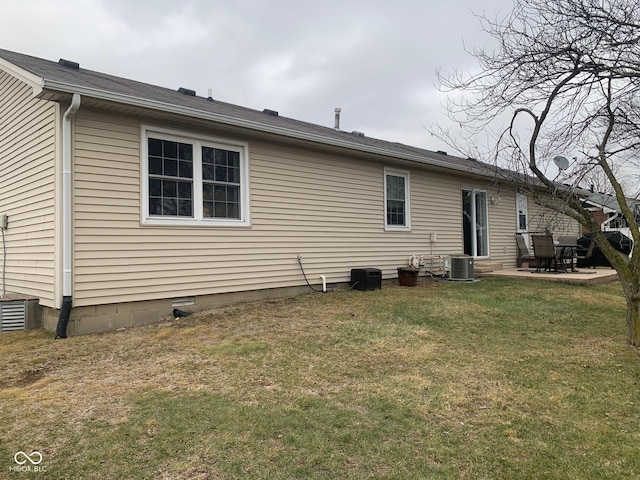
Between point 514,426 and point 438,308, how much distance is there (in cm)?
382

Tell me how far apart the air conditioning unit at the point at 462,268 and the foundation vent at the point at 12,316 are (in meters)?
8.05

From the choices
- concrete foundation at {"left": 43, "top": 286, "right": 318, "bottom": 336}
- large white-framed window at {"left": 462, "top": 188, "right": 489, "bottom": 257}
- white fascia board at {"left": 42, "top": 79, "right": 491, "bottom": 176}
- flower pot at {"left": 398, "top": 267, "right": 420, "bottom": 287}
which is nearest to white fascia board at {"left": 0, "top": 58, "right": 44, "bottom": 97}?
white fascia board at {"left": 42, "top": 79, "right": 491, "bottom": 176}

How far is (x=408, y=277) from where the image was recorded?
9195 millimetres

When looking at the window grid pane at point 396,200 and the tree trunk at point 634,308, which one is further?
the window grid pane at point 396,200

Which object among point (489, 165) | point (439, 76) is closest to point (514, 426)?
point (489, 165)

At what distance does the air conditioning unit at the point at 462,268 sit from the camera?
9.95 metres

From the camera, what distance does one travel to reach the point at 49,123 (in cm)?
556

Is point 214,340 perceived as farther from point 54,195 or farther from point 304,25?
point 304,25

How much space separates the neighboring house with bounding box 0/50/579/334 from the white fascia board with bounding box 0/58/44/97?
2 centimetres

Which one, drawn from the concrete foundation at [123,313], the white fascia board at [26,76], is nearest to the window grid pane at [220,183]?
the concrete foundation at [123,313]

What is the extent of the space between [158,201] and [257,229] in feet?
5.38

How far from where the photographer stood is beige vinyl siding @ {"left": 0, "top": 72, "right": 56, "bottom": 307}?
556 cm

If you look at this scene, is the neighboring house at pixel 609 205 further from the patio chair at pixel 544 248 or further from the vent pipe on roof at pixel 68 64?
the vent pipe on roof at pixel 68 64

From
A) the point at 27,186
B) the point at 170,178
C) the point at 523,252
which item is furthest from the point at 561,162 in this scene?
the point at 523,252
